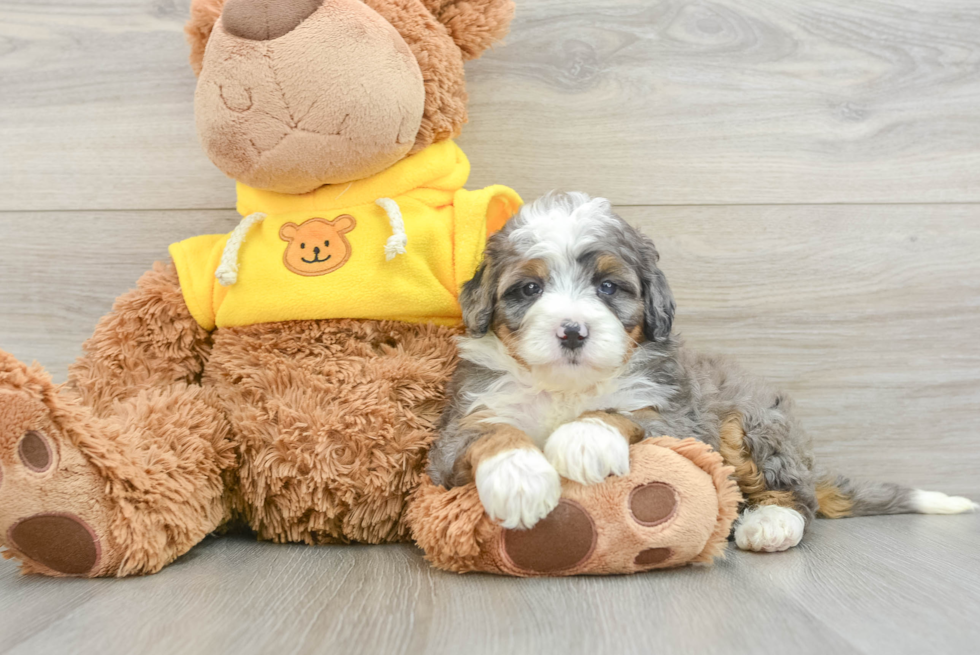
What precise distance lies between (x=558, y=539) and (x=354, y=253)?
893mm

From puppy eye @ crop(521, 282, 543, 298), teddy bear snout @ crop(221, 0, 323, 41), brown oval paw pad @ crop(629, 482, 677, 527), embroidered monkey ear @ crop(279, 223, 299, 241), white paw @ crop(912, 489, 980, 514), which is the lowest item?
white paw @ crop(912, 489, 980, 514)

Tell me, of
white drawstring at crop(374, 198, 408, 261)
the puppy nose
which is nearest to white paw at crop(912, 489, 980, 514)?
the puppy nose

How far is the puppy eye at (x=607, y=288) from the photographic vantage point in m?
1.82

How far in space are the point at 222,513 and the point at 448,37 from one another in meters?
1.41

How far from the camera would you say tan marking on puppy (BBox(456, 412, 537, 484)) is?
1615 millimetres

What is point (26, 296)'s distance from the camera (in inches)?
100

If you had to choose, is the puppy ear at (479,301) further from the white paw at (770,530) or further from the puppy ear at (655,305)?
the white paw at (770,530)

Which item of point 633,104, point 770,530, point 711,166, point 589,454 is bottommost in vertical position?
point 770,530

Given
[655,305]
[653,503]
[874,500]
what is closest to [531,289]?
[655,305]

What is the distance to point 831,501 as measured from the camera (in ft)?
7.52

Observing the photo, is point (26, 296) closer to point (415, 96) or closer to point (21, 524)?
A: point (21, 524)

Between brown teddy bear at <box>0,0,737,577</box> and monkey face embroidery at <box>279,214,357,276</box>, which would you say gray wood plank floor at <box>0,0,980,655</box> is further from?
monkey face embroidery at <box>279,214,357,276</box>

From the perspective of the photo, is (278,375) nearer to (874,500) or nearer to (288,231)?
(288,231)

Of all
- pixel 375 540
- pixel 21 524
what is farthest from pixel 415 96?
pixel 21 524
